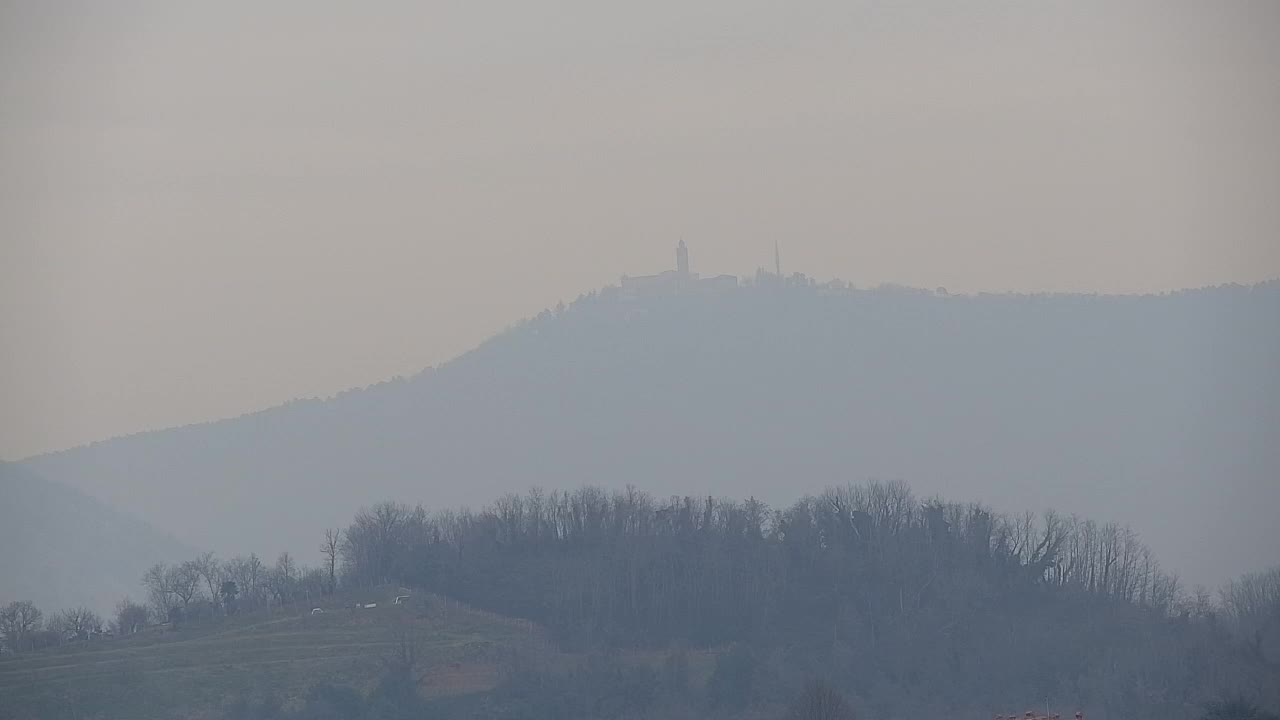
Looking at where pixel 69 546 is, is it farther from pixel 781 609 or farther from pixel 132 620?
pixel 781 609

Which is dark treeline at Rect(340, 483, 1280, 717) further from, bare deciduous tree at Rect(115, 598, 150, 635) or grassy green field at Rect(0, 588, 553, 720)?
bare deciduous tree at Rect(115, 598, 150, 635)

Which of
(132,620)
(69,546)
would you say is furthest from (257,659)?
(69,546)

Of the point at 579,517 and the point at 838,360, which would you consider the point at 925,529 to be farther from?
the point at 838,360

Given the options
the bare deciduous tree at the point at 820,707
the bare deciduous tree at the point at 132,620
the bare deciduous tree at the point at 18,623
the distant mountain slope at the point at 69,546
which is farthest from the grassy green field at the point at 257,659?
the distant mountain slope at the point at 69,546

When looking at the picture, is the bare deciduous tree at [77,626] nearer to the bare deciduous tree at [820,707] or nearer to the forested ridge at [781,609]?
the forested ridge at [781,609]

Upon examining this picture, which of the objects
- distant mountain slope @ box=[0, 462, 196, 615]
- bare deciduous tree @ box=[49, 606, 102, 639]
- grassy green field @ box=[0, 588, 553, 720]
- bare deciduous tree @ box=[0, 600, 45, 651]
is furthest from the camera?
distant mountain slope @ box=[0, 462, 196, 615]

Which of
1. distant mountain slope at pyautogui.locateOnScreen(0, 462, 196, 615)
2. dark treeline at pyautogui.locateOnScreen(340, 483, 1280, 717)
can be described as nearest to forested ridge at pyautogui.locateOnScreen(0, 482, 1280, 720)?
dark treeline at pyautogui.locateOnScreen(340, 483, 1280, 717)
